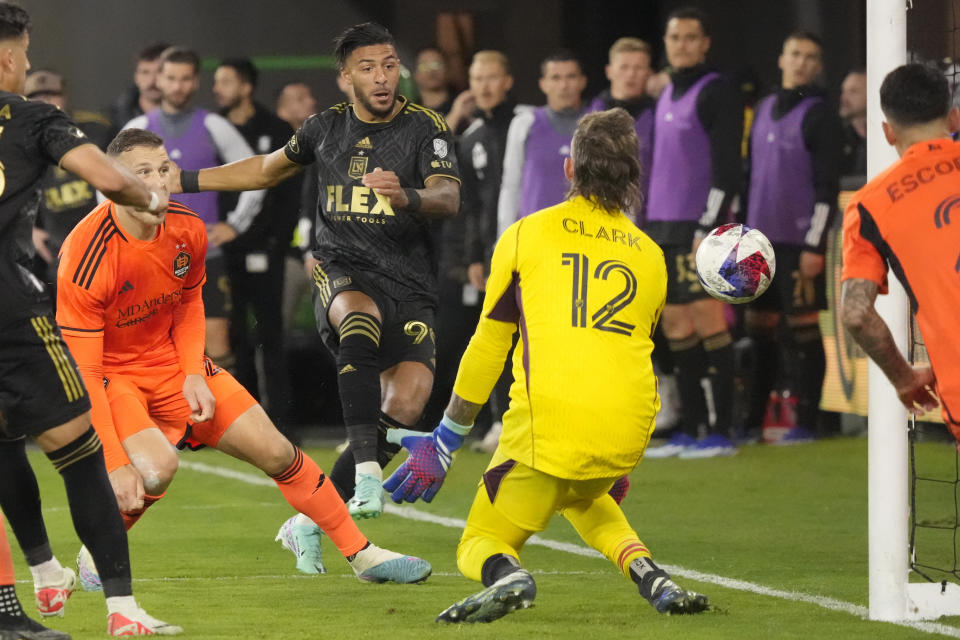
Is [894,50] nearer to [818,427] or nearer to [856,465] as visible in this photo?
[856,465]

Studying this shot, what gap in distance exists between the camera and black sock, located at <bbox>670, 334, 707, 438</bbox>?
34.0 ft

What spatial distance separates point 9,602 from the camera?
185 inches

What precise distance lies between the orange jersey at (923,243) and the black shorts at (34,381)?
2.28 m

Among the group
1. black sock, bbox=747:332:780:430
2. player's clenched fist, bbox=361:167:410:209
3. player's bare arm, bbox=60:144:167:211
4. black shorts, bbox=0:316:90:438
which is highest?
player's bare arm, bbox=60:144:167:211

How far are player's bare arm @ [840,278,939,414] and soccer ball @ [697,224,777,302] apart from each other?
4.20 ft

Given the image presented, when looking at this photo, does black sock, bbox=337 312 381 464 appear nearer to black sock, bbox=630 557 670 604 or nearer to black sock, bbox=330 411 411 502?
black sock, bbox=330 411 411 502

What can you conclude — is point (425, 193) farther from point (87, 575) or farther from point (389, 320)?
point (87, 575)

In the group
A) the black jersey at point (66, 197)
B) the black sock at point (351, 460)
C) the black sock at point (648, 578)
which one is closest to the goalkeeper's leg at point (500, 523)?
the black sock at point (648, 578)

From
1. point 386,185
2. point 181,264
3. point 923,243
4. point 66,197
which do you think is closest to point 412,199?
point 386,185

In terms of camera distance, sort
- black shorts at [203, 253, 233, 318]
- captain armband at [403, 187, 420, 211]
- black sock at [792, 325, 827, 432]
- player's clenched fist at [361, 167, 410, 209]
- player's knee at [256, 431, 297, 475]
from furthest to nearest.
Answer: black sock at [792, 325, 827, 432] → black shorts at [203, 253, 233, 318] → captain armband at [403, 187, 420, 211] → player's clenched fist at [361, 167, 410, 209] → player's knee at [256, 431, 297, 475]

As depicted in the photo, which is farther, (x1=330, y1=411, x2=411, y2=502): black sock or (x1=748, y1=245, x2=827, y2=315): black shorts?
(x1=748, y1=245, x2=827, y2=315): black shorts

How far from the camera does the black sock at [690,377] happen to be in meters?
10.4

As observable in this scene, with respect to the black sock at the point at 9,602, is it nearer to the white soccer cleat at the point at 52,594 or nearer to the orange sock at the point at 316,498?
the white soccer cleat at the point at 52,594

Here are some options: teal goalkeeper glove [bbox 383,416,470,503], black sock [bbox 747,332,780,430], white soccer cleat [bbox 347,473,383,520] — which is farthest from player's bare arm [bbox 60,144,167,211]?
black sock [bbox 747,332,780,430]
